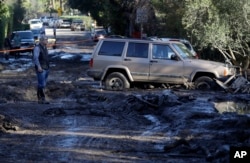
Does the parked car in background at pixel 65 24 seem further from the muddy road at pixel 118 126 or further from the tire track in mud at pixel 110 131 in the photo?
the tire track in mud at pixel 110 131

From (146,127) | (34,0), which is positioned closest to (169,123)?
(146,127)

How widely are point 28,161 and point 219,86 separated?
10819 mm

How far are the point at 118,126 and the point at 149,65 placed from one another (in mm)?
7157

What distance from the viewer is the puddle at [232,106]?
14719mm

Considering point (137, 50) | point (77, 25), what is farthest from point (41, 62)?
point (77, 25)

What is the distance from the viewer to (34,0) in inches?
5876

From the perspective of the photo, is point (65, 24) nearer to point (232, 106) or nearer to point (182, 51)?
point (182, 51)

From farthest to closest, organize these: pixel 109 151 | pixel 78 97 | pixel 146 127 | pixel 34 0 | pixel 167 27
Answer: pixel 34 0 < pixel 167 27 < pixel 78 97 < pixel 146 127 < pixel 109 151

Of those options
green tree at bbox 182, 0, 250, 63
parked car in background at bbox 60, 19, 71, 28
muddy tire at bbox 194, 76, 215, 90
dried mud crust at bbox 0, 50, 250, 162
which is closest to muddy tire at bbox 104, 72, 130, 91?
dried mud crust at bbox 0, 50, 250, 162

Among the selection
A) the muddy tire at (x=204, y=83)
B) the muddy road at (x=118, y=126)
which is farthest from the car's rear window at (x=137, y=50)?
the muddy tire at (x=204, y=83)

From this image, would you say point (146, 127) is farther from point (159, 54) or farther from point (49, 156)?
point (159, 54)

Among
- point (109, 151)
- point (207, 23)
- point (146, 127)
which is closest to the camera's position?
point (109, 151)

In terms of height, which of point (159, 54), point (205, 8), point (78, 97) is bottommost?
point (78, 97)

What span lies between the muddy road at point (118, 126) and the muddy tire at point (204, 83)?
565mm
